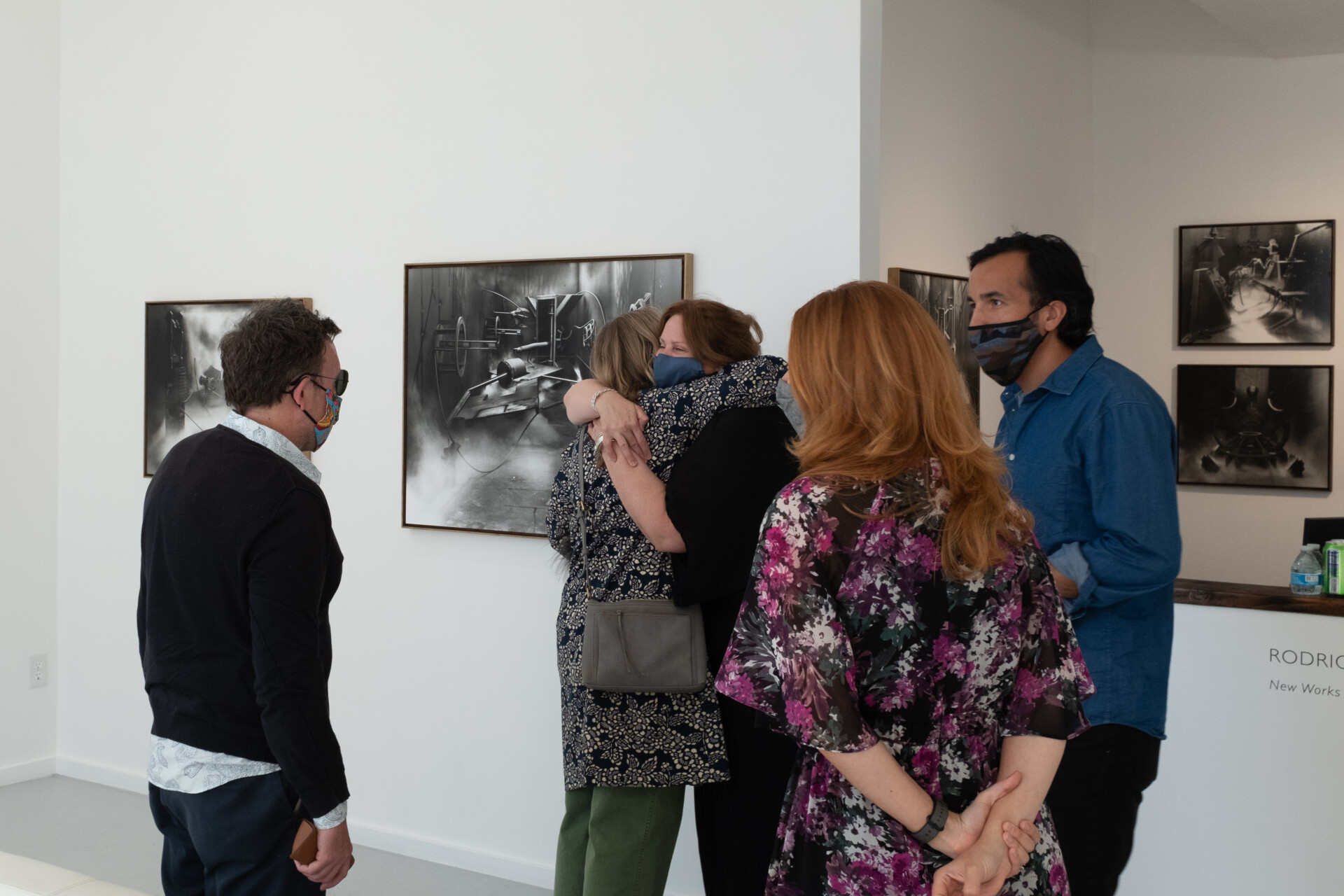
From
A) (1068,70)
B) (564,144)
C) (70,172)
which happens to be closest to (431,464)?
(564,144)

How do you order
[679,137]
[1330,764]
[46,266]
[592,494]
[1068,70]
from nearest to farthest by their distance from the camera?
1. [592,494]
2. [1330,764]
3. [679,137]
4. [46,266]
5. [1068,70]

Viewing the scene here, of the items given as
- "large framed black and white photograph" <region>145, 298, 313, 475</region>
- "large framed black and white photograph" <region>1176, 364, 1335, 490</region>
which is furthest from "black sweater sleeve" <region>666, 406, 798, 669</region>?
"large framed black and white photograph" <region>1176, 364, 1335, 490</region>

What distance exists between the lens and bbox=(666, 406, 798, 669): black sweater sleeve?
224 centimetres

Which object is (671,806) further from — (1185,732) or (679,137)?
(679,137)

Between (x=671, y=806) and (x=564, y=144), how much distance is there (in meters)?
2.16

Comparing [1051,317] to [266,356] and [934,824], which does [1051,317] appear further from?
[266,356]

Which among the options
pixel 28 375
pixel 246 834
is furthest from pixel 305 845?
pixel 28 375

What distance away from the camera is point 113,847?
395 centimetres

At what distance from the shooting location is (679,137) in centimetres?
335

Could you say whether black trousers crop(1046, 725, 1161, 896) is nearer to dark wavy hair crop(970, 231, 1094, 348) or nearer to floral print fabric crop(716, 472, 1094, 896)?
floral print fabric crop(716, 472, 1094, 896)

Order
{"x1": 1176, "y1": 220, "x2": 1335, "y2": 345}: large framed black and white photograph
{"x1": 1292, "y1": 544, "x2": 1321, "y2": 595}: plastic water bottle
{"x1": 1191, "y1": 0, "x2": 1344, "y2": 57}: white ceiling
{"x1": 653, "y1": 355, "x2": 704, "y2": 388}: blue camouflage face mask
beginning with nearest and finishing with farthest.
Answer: {"x1": 653, "y1": 355, "x2": 704, "y2": 388}: blue camouflage face mask → {"x1": 1292, "y1": 544, "x2": 1321, "y2": 595}: plastic water bottle → {"x1": 1191, "y1": 0, "x2": 1344, "y2": 57}: white ceiling → {"x1": 1176, "y1": 220, "x2": 1335, "y2": 345}: large framed black and white photograph

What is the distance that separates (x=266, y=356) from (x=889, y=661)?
1.28 m

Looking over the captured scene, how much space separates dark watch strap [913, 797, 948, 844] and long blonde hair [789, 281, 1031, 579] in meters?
0.32

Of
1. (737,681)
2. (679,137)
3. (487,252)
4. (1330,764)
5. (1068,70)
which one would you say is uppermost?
(1068,70)
